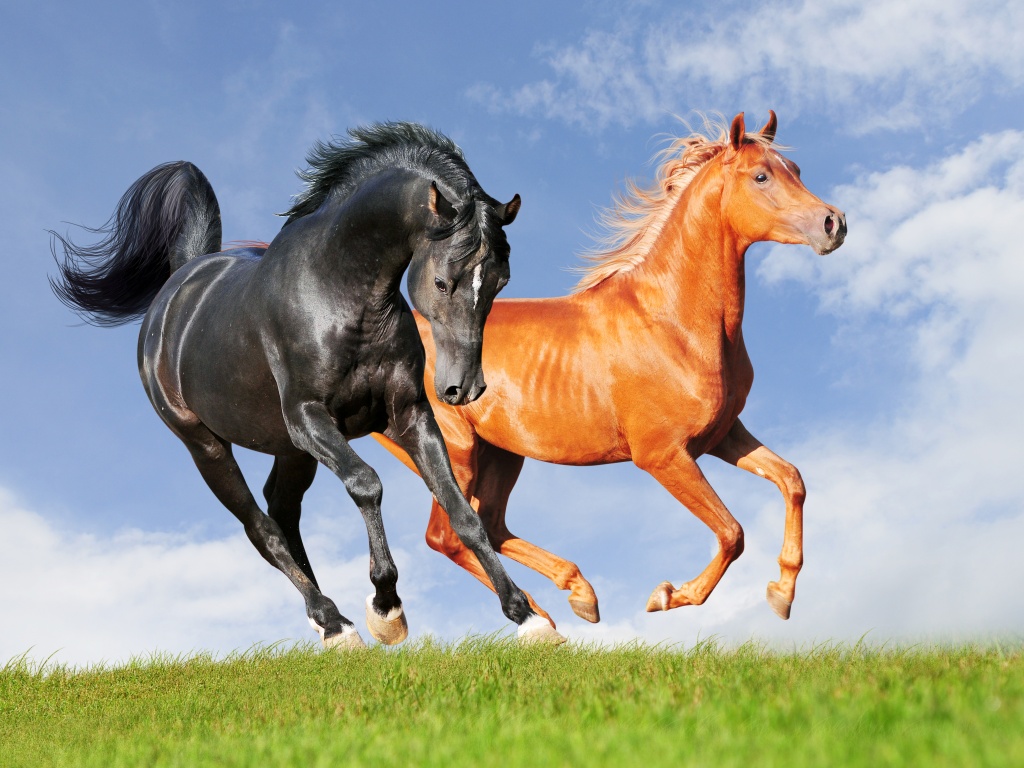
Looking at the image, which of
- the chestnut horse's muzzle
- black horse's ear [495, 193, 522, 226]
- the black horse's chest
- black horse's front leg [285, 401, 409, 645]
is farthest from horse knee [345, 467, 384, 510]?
the chestnut horse's muzzle

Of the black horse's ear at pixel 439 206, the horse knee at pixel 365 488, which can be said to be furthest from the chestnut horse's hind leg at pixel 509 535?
the black horse's ear at pixel 439 206

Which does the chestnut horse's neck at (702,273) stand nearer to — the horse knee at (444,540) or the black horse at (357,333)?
the horse knee at (444,540)

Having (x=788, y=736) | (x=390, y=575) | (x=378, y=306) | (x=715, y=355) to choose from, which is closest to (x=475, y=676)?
(x=390, y=575)

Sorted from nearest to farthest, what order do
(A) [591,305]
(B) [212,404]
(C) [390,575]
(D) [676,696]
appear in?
1. (D) [676,696]
2. (C) [390,575]
3. (B) [212,404]
4. (A) [591,305]

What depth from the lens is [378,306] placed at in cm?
512

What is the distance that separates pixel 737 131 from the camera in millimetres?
6684

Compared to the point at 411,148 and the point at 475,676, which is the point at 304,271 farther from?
the point at 475,676

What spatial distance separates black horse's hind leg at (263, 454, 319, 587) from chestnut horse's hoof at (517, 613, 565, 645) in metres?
2.09

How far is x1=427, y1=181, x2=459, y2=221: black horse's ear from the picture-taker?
181 inches

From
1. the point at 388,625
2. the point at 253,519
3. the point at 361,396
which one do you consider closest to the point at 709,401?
the point at 361,396

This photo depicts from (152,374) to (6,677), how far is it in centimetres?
218

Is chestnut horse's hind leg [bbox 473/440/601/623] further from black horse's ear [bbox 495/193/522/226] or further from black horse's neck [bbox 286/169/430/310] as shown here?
black horse's ear [bbox 495/193/522/226]

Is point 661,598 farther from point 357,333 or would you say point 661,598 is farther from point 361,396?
point 357,333

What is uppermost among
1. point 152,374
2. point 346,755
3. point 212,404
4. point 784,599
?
point 152,374
